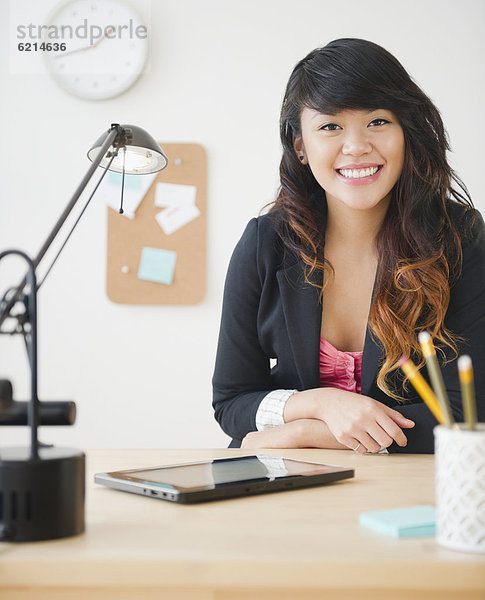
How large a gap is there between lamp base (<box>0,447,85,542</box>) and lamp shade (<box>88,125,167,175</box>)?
636mm

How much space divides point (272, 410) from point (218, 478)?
22.0 inches

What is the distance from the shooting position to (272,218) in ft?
5.47

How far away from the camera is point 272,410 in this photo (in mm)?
1400

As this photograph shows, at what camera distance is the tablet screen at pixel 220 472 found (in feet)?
2.70

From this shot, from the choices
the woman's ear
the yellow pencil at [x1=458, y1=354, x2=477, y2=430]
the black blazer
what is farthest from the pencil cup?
the woman's ear

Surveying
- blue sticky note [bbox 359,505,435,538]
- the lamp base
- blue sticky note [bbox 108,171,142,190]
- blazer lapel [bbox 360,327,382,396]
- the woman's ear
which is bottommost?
blue sticky note [bbox 359,505,435,538]

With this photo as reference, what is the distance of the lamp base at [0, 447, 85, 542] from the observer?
59cm

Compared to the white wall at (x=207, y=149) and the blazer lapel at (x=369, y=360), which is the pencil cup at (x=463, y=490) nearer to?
the blazer lapel at (x=369, y=360)

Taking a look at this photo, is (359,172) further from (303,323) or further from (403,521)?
(403,521)

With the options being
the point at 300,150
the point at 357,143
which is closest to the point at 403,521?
the point at 357,143

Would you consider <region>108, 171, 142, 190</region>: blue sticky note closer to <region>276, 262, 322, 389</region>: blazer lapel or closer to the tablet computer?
<region>276, 262, 322, 389</region>: blazer lapel

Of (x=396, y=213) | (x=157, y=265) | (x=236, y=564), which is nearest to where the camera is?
(x=236, y=564)

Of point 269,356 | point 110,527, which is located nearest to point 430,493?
point 110,527

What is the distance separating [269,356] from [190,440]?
1.15 meters
